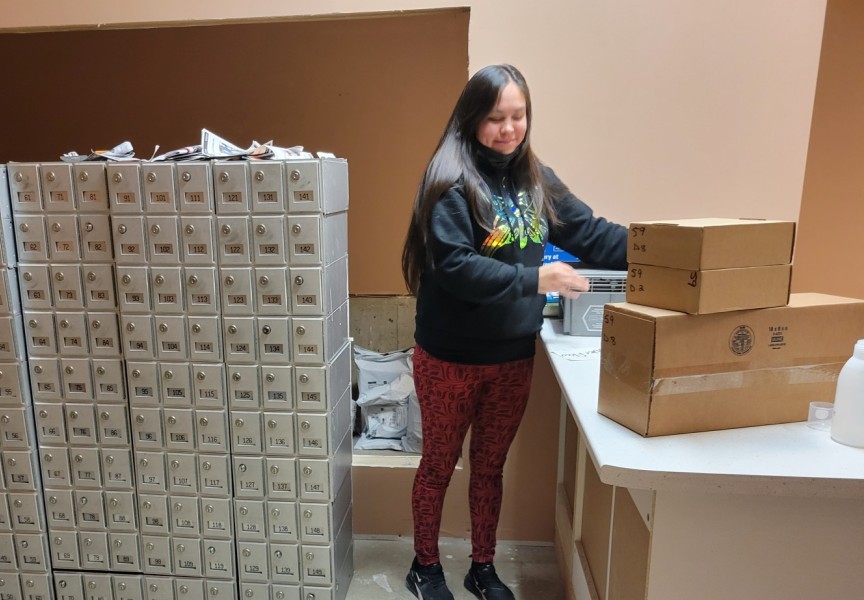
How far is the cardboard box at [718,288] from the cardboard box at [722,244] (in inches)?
0.5

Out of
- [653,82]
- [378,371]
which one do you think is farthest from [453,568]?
[653,82]

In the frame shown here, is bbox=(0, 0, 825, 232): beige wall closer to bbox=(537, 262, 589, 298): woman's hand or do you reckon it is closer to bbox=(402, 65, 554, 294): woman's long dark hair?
bbox=(402, 65, 554, 294): woman's long dark hair

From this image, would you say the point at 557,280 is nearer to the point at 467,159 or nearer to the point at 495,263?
the point at 495,263

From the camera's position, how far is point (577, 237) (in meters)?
1.60

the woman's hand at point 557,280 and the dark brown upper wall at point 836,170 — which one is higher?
the dark brown upper wall at point 836,170

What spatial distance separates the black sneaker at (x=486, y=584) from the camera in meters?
1.70

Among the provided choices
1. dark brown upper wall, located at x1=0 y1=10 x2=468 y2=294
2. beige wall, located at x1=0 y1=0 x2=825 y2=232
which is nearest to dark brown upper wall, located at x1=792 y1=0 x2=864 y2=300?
beige wall, located at x1=0 y1=0 x2=825 y2=232

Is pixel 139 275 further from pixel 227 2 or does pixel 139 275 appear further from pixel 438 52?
pixel 438 52

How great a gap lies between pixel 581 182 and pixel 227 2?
120 centimetres

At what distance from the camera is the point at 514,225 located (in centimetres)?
144

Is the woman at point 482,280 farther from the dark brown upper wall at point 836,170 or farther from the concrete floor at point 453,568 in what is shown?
the dark brown upper wall at point 836,170

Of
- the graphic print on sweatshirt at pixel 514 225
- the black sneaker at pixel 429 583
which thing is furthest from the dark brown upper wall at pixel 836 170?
the black sneaker at pixel 429 583

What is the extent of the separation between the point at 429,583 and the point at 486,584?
168mm

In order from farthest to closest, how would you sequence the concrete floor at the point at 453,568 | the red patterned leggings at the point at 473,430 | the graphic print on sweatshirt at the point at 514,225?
the concrete floor at the point at 453,568 → the red patterned leggings at the point at 473,430 → the graphic print on sweatshirt at the point at 514,225
